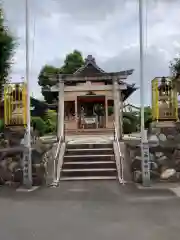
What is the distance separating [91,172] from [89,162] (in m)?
0.75

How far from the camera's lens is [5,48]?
1858 centimetres

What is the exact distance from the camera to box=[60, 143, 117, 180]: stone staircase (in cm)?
1655

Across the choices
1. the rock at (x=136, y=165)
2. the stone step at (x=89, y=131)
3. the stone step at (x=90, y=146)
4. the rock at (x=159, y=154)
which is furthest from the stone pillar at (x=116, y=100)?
the rock at (x=136, y=165)

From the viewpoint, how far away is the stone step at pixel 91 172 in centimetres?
1655

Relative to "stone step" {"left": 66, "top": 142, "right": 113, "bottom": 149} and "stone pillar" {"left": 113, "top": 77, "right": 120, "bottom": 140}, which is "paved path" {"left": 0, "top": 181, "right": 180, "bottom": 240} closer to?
"stone step" {"left": 66, "top": 142, "right": 113, "bottom": 149}

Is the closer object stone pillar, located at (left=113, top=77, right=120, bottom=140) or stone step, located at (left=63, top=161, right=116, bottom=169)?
stone step, located at (left=63, top=161, right=116, bottom=169)

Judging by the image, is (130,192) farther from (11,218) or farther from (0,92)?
(0,92)

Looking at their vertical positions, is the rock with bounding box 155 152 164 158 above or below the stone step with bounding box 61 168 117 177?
above

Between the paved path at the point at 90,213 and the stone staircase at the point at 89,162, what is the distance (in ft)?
5.02

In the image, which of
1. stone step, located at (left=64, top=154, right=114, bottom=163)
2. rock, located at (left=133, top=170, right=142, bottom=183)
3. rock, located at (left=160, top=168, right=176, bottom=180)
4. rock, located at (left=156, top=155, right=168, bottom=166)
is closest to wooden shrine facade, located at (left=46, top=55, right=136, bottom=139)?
stone step, located at (left=64, top=154, right=114, bottom=163)

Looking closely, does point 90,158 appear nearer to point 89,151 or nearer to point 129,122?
point 89,151

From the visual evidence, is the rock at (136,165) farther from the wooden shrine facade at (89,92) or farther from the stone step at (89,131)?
the stone step at (89,131)

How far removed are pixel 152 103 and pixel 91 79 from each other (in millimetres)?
8523

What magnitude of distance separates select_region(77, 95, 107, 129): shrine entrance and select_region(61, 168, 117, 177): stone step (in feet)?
40.2
